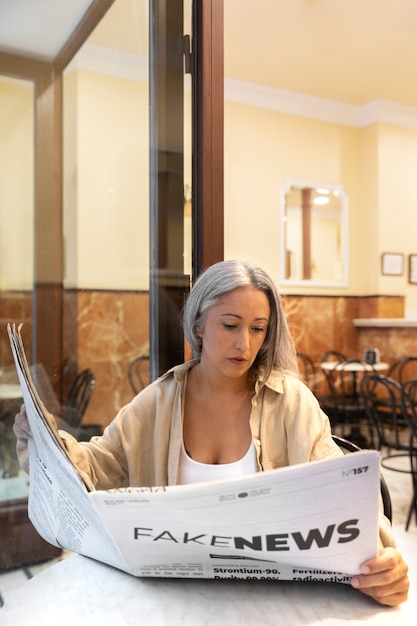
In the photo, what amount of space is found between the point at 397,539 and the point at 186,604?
0.36 m

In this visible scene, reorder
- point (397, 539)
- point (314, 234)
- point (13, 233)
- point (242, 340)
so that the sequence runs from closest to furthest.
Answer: point (397, 539) → point (242, 340) → point (13, 233) → point (314, 234)

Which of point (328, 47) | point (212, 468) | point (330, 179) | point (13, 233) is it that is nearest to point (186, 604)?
point (212, 468)

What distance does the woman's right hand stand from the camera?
0.86 meters

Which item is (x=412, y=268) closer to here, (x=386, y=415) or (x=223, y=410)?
(x=386, y=415)

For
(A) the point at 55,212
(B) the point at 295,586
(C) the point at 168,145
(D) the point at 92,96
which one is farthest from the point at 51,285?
(B) the point at 295,586

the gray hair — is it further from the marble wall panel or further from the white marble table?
the white marble table

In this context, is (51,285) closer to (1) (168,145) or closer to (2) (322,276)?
(1) (168,145)

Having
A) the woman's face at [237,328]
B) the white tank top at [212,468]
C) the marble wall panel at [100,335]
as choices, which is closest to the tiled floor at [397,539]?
the white tank top at [212,468]

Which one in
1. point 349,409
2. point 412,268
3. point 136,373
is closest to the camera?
point 136,373

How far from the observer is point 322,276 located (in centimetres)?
558

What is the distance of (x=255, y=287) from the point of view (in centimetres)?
99

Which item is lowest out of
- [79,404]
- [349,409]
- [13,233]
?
[349,409]

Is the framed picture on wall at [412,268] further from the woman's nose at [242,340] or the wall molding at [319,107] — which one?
the woman's nose at [242,340]

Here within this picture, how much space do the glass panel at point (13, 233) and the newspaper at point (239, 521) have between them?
1441mm
